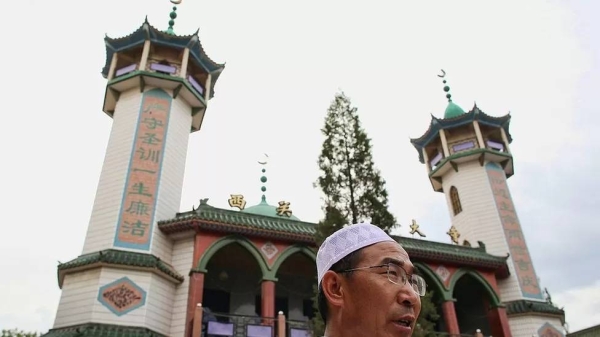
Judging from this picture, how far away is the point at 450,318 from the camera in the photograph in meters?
15.5

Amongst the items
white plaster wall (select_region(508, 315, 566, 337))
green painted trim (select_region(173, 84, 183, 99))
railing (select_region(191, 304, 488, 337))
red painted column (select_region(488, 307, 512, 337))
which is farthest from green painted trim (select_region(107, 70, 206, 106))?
white plaster wall (select_region(508, 315, 566, 337))

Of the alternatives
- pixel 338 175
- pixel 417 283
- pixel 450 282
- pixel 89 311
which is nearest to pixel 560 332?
pixel 450 282

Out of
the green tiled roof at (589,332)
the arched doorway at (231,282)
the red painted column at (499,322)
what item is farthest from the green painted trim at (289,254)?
the green tiled roof at (589,332)

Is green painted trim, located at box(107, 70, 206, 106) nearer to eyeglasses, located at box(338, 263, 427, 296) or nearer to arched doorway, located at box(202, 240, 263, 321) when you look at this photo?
arched doorway, located at box(202, 240, 263, 321)

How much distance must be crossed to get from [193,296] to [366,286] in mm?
11797

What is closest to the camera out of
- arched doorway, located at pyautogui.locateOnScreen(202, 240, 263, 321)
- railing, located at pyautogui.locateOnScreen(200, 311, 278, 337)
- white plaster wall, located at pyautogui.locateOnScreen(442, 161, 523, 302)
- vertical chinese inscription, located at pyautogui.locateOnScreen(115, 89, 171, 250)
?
railing, located at pyautogui.locateOnScreen(200, 311, 278, 337)

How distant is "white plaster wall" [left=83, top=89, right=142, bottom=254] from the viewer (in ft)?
45.5

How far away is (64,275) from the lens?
13.3 metres

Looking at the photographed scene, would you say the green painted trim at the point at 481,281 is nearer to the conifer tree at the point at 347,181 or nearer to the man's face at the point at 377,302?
the conifer tree at the point at 347,181

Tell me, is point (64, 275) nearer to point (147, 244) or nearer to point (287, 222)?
point (147, 244)

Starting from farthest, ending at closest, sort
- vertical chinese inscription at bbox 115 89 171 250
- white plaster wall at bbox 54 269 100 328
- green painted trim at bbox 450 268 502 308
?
green painted trim at bbox 450 268 502 308 < vertical chinese inscription at bbox 115 89 171 250 < white plaster wall at bbox 54 269 100 328

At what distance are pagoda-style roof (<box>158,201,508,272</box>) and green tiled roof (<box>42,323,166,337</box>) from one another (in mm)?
3238

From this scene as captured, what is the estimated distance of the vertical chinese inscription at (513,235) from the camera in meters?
18.3

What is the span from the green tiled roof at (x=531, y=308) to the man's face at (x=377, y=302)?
17795 mm
